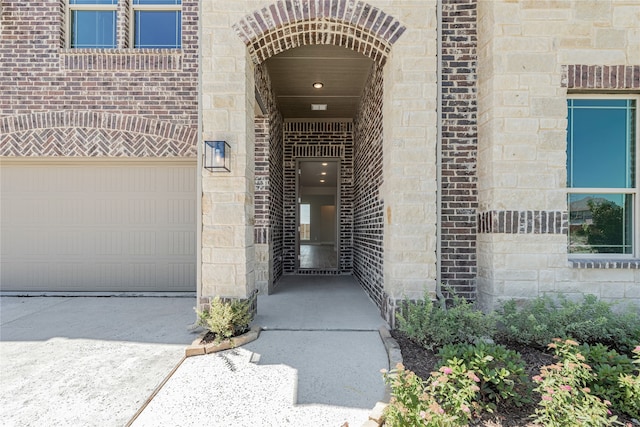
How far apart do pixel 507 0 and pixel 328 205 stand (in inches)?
673

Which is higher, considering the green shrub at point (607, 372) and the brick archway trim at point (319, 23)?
the brick archway trim at point (319, 23)

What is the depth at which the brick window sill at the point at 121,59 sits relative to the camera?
15.3 feet

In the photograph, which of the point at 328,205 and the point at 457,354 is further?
the point at 328,205

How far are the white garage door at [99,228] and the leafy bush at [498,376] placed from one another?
14.2ft

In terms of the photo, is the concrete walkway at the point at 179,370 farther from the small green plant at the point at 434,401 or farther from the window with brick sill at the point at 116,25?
the window with brick sill at the point at 116,25

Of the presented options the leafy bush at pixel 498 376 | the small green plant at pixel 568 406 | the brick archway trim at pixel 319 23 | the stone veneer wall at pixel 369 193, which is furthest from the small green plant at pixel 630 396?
the brick archway trim at pixel 319 23

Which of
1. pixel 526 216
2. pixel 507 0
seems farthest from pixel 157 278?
pixel 507 0

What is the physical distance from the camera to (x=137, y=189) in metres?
5.08

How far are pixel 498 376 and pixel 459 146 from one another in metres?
2.56

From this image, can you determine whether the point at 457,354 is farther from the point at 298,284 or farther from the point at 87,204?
the point at 87,204

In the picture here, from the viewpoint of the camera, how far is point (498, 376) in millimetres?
2078

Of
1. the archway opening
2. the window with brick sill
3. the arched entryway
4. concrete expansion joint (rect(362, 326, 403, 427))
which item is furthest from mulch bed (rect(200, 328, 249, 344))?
the window with brick sill

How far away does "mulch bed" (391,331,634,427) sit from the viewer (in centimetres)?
191

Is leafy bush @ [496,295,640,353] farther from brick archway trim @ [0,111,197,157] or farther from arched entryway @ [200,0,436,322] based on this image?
brick archway trim @ [0,111,197,157]
